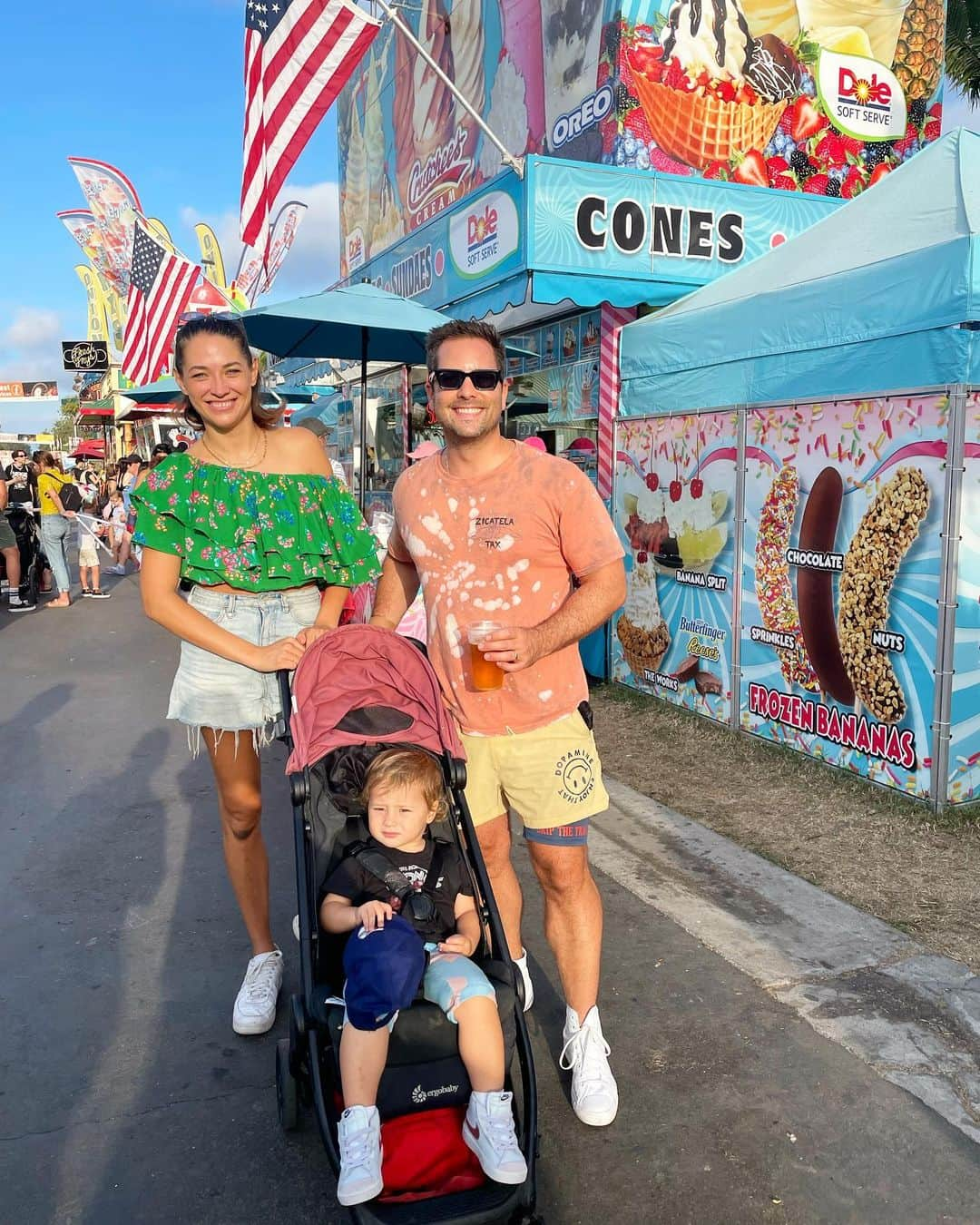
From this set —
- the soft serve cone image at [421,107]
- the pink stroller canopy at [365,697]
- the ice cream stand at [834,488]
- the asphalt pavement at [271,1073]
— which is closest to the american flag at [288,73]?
the ice cream stand at [834,488]

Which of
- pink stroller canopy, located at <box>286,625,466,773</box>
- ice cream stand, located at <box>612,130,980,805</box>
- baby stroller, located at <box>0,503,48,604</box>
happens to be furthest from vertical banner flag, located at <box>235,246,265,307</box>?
pink stroller canopy, located at <box>286,625,466,773</box>

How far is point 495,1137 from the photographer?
7.04 ft

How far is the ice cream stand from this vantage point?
469cm

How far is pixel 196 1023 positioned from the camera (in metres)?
3.15

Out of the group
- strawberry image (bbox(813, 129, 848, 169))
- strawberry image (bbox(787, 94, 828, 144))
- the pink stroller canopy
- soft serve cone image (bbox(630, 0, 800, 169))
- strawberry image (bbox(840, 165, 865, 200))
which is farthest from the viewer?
strawberry image (bbox(840, 165, 865, 200))

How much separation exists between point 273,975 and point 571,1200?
128cm

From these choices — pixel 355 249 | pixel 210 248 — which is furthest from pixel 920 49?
pixel 210 248

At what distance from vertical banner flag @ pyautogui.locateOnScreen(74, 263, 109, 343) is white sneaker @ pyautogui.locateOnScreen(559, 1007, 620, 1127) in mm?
50493

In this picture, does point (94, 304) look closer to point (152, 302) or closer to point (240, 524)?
point (152, 302)

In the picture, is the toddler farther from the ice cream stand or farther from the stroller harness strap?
the ice cream stand

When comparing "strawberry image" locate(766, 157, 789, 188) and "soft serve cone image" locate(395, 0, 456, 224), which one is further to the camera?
"soft serve cone image" locate(395, 0, 456, 224)

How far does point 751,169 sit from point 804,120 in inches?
30.4

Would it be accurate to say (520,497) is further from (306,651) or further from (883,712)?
(883,712)

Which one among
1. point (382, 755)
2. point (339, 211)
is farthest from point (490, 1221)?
point (339, 211)
